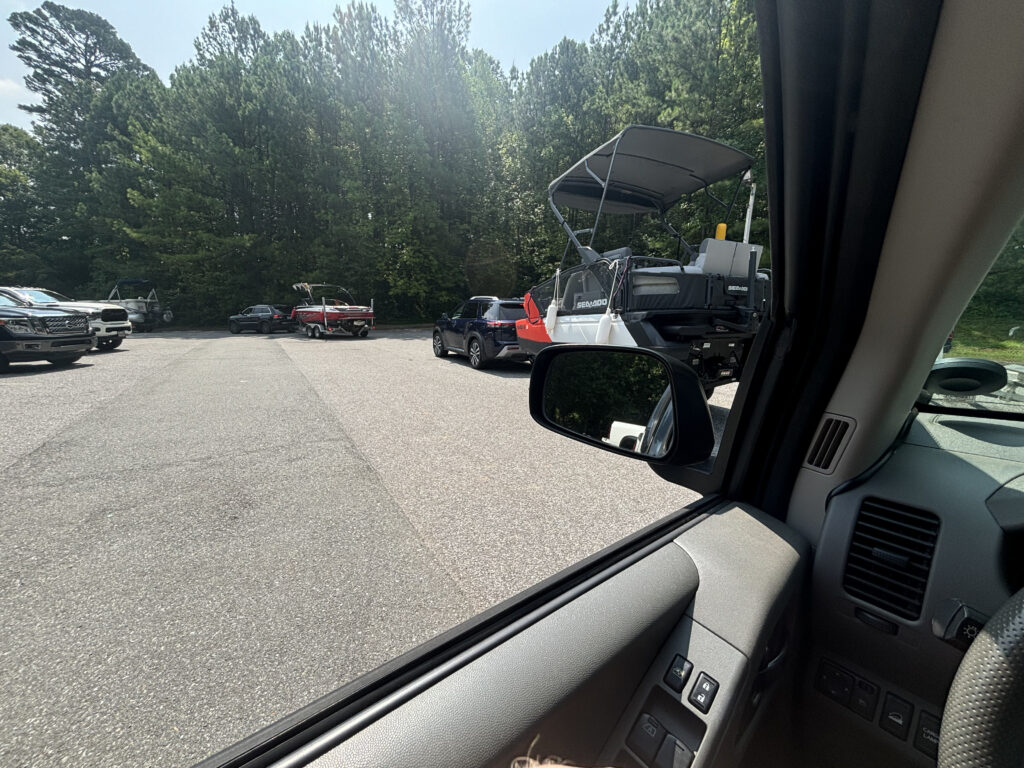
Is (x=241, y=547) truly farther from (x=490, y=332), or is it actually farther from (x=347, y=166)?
(x=347, y=166)

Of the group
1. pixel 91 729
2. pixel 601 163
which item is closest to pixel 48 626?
pixel 91 729

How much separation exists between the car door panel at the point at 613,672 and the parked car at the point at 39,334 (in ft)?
39.1

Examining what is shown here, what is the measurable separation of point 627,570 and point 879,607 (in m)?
0.57

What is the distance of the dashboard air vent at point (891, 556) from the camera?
0.91 meters

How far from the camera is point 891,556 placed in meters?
0.94

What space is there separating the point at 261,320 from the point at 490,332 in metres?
16.4

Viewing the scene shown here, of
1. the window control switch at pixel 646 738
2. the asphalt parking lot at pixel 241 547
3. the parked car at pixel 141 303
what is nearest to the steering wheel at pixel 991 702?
the window control switch at pixel 646 738

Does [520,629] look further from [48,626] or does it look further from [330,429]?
[330,429]

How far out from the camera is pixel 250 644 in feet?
6.16

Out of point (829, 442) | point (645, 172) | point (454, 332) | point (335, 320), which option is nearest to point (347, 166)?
point (335, 320)

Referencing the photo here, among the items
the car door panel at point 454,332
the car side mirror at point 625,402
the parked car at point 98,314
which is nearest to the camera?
the car side mirror at point 625,402

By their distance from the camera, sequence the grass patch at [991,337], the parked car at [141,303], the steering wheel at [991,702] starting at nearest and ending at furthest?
the steering wheel at [991,702] < the grass patch at [991,337] < the parked car at [141,303]

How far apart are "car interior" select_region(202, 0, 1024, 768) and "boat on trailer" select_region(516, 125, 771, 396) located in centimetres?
319

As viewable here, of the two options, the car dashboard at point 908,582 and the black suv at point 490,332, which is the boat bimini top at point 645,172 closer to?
the black suv at point 490,332
